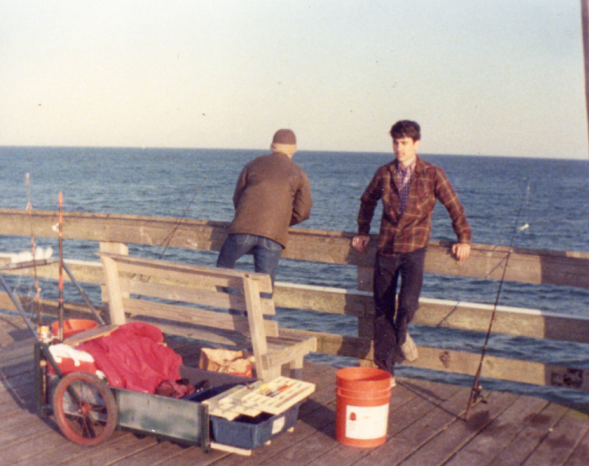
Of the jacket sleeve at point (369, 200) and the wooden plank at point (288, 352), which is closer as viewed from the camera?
the wooden plank at point (288, 352)

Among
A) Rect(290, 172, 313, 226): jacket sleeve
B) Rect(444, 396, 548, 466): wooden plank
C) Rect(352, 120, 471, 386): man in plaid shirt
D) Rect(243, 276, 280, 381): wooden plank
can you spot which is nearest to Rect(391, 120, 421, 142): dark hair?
Rect(352, 120, 471, 386): man in plaid shirt

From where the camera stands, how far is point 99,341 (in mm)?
3756

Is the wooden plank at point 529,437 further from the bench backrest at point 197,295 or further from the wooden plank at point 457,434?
the bench backrest at point 197,295

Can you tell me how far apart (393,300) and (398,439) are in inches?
36.1

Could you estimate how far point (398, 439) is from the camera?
147 inches

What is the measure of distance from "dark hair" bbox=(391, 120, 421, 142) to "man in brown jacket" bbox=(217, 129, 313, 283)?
0.76m

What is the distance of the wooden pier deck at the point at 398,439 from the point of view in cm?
345

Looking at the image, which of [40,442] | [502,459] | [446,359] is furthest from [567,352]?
[40,442]

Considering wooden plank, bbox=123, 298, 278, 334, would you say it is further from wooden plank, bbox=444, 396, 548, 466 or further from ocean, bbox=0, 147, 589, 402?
wooden plank, bbox=444, 396, 548, 466

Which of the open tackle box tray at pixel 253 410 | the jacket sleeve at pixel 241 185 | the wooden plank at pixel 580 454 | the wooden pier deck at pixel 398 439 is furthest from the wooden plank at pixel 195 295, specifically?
the wooden plank at pixel 580 454

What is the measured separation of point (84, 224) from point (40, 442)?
2.33 metres

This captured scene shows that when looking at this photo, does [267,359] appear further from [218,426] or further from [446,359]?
[446,359]

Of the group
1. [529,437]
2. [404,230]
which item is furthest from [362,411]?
[404,230]

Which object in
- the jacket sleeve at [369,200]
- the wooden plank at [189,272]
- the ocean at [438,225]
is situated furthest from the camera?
the ocean at [438,225]
